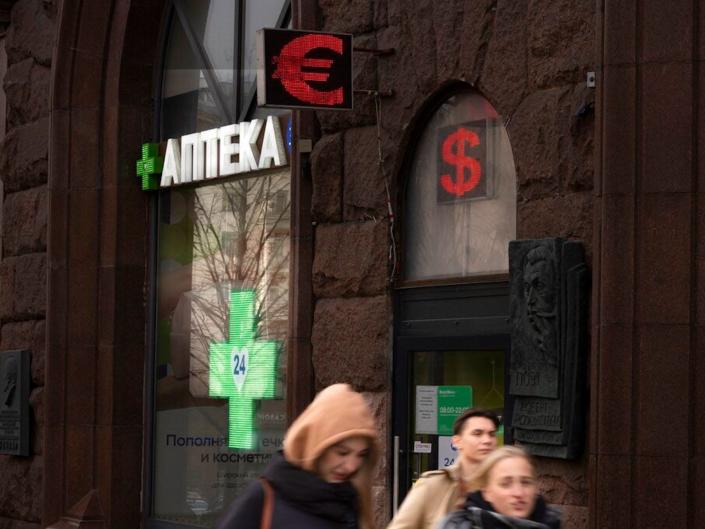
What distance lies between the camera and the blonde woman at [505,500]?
5.31 m

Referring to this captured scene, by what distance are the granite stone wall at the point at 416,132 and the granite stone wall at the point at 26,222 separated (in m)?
4.67

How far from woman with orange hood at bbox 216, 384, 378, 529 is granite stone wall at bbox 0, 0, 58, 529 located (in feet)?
36.2

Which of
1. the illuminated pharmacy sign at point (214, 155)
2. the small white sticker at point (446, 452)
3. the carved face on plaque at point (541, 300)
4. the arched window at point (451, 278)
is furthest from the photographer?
the illuminated pharmacy sign at point (214, 155)

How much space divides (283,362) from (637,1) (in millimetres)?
5163

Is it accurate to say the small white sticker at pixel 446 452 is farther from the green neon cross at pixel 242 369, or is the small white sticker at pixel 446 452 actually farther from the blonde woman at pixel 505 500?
the blonde woman at pixel 505 500

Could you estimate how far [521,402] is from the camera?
960 cm

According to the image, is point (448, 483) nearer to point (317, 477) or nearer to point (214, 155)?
point (317, 477)

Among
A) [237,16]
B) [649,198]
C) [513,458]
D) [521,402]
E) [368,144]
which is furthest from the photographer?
[237,16]

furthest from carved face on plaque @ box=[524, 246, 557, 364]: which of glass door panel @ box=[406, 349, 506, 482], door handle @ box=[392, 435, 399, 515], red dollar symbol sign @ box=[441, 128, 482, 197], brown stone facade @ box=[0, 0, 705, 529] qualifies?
door handle @ box=[392, 435, 399, 515]

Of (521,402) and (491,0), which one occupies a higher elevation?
(491,0)

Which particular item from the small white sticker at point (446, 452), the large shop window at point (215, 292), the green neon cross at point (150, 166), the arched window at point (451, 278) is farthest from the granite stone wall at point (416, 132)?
the green neon cross at point (150, 166)

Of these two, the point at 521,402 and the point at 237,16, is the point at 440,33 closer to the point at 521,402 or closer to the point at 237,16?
the point at 521,402

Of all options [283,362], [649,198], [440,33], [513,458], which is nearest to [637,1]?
[649,198]

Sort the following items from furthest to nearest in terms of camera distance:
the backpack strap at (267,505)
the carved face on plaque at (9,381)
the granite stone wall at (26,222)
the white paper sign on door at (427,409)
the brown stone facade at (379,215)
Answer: the carved face on plaque at (9,381), the granite stone wall at (26,222), the white paper sign on door at (427,409), the brown stone facade at (379,215), the backpack strap at (267,505)
